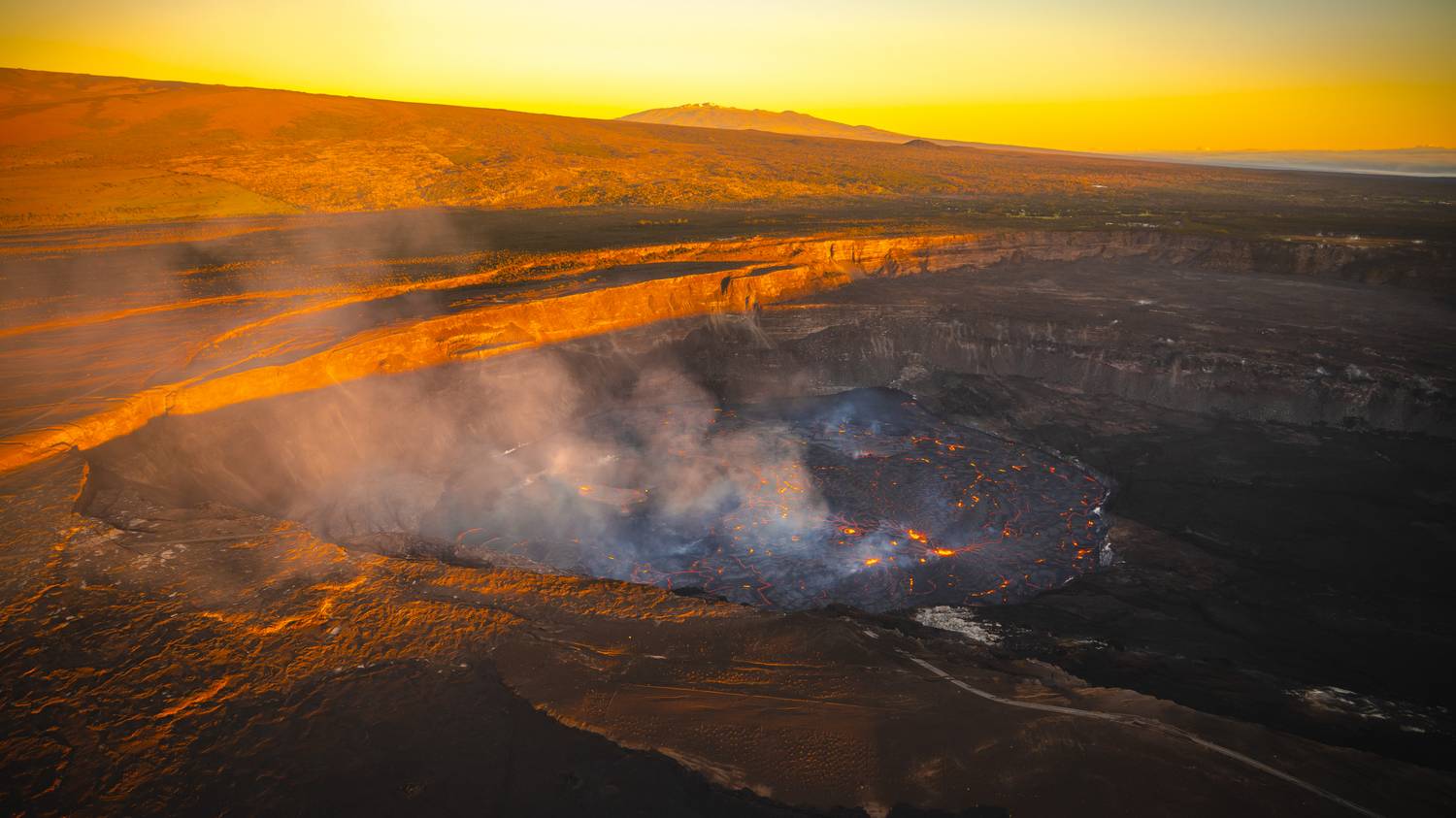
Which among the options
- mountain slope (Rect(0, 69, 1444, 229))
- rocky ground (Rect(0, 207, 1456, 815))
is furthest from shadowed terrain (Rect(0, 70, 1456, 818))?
mountain slope (Rect(0, 69, 1444, 229))

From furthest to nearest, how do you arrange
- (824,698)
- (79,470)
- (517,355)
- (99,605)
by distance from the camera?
(517,355), (79,470), (99,605), (824,698)

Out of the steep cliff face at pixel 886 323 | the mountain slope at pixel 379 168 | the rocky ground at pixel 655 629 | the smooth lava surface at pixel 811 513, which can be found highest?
the mountain slope at pixel 379 168

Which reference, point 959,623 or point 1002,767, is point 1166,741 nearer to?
point 1002,767

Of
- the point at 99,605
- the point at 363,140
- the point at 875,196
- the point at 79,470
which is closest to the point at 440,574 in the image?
the point at 99,605

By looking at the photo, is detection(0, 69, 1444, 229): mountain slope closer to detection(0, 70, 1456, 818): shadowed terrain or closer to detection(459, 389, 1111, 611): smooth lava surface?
detection(0, 70, 1456, 818): shadowed terrain

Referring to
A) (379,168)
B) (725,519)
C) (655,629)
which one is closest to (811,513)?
(725,519)

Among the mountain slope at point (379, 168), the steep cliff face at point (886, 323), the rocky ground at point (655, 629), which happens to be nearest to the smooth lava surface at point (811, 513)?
the rocky ground at point (655, 629)

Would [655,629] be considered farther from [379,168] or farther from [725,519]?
[379,168]

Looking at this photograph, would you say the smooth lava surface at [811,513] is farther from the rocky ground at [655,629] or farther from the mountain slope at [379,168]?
the mountain slope at [379,168]
